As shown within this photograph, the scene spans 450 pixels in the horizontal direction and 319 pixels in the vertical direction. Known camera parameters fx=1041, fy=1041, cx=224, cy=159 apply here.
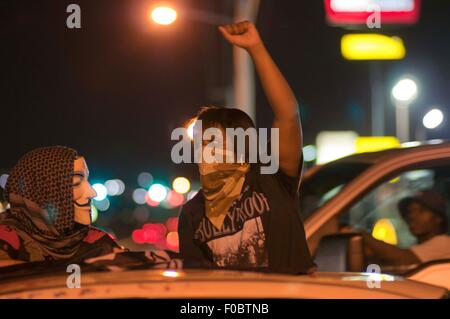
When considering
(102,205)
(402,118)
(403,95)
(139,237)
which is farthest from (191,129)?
(102,205)

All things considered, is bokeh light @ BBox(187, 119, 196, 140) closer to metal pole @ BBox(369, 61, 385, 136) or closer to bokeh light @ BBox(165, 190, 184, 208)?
metal pole @ BBox(369, 61, 385, 136)

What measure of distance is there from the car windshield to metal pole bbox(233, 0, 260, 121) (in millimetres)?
7663

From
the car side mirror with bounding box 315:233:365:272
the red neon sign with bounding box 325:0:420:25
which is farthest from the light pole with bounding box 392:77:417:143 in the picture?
the car side mirror with bounding box 315:233:365:272

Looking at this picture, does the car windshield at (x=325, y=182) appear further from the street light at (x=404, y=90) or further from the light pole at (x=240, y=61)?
the street light at (x=404, y=90)

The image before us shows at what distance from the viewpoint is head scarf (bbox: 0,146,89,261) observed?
3.75 meters

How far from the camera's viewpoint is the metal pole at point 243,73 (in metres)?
13.9

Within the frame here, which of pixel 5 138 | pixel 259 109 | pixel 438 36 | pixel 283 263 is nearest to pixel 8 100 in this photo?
pixel 5 138

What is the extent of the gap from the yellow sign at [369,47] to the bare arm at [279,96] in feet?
36.4

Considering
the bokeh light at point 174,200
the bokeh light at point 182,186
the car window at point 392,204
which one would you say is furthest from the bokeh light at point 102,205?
the car window at point 392,204

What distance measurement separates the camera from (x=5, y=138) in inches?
1258

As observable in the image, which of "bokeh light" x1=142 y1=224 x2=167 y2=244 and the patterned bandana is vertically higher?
the patterned bandana

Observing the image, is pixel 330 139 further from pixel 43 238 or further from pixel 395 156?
pixel 43 238

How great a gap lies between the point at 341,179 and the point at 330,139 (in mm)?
12139

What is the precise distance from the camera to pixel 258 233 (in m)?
3.65
